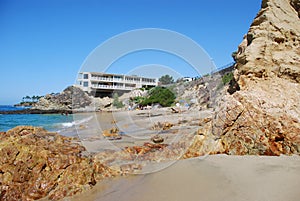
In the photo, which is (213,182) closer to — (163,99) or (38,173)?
(38,173)

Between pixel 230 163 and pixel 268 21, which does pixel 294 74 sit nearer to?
pixel 268 21

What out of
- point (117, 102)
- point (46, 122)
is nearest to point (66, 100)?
point (117, 102)

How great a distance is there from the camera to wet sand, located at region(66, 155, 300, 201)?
363 centimetres

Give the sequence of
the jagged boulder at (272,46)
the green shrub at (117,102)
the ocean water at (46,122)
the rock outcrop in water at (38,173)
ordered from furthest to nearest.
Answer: the green shrub at (117,102)
the ocean water at (46,122)
the jagged boulder at (272,46)
the rock outcrop in water at (38,173)

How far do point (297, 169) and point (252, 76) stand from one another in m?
3.27

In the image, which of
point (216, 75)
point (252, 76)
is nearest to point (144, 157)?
point (252, 76)

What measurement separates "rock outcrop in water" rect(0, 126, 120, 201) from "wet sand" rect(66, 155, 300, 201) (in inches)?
13.8

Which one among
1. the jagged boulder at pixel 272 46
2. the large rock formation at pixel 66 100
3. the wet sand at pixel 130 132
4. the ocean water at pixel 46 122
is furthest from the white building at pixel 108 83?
the jagged boulder at pixel 272 46

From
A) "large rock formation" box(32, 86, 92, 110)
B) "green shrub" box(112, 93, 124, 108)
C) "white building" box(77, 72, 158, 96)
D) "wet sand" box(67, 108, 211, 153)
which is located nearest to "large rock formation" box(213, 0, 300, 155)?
"wet sand" box(67, 108, 211, 153)

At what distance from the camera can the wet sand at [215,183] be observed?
3633 mm

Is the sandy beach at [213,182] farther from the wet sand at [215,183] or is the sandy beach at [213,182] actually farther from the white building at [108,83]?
the white building at [108,83]

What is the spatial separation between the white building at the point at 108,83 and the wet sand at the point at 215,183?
50.1m

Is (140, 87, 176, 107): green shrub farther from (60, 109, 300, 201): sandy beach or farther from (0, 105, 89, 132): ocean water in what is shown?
(60, 109, 300, 201): sandy beach

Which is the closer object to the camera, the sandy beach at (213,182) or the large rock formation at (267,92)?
the sandy beach at (213,182)
